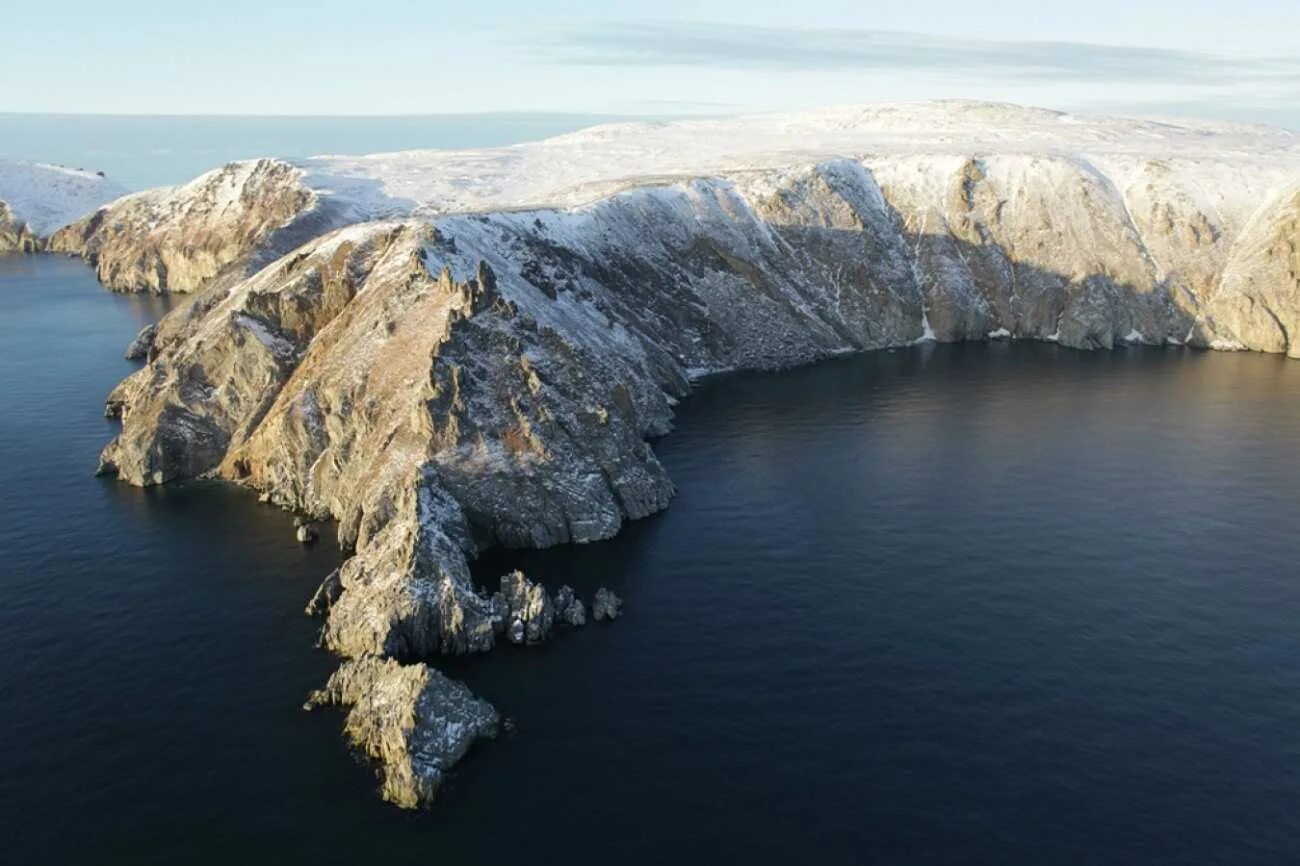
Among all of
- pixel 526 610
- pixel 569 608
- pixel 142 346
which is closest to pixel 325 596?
pixel 526 610

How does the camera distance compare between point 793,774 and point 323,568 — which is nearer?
point 793,774

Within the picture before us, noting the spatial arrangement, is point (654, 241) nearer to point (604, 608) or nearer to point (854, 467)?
point (854, 467)

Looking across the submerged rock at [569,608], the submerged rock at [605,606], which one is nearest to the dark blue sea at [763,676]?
the submerged rock at [605,606]

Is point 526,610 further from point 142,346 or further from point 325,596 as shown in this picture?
point 142,346

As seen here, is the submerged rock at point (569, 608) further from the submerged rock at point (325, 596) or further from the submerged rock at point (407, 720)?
the submerged rock at point (325, 596)

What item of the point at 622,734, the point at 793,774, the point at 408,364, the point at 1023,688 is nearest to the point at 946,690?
the point at 1023,688
